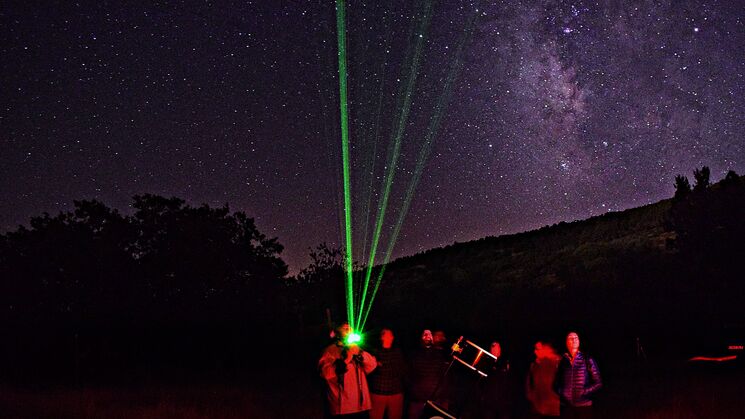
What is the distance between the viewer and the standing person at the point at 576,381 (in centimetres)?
776

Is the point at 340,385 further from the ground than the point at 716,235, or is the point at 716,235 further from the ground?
the point at 716,235

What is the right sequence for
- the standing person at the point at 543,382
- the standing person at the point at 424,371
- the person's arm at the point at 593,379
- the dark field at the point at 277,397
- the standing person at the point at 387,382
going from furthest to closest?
the dark field at the point at 277,397
the standing person at the point at 424,371
the standing person at the point at 387,382
the standing person at the point at 543,382
the person's arm at the point at 593,379

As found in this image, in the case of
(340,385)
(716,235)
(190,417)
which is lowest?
(190,417)

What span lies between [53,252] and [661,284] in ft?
110

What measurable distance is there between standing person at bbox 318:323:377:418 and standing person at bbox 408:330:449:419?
5.04 feet

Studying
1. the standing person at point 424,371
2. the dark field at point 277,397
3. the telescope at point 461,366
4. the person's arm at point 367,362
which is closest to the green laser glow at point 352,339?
the person's arm at point 367,362

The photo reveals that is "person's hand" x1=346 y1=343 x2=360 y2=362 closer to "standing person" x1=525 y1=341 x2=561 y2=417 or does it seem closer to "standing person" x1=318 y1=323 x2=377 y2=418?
"standing person" x1=318 y1=323 x2=377 y2=418

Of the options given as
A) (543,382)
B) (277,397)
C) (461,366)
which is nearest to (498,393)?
→ (461,366)

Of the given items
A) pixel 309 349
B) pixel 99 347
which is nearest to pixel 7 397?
pixel 99 347

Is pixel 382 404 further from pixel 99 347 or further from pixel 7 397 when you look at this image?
pixel 99 347

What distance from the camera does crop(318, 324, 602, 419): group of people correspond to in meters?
7.67

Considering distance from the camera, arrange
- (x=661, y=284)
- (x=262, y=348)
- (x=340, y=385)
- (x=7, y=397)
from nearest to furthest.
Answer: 1. (x=340, y=385)
2. (x=7, y=397)
3. (x=262, y=348)
4. (x=661, y=284)

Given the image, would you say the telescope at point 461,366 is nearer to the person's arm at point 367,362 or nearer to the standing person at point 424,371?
the standing person at point 424,371

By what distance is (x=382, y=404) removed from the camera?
897 centimetres
